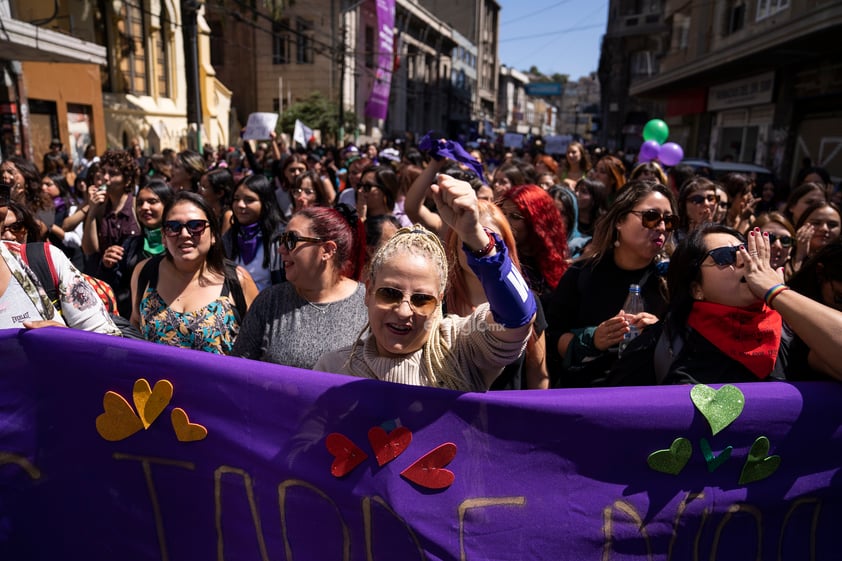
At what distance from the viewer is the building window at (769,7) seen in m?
15.5

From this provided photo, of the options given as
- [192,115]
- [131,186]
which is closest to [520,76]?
[192,115]

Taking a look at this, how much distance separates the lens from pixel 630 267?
2.91m

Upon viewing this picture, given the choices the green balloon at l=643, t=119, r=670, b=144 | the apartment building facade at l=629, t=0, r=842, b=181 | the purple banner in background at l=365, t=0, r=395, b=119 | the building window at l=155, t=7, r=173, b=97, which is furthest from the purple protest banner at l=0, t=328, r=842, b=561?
the purple banner in background at l=365, t=0, r=395, b=119

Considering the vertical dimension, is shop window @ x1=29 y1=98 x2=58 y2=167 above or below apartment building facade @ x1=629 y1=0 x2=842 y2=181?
below

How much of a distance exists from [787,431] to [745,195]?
4427 millimetres

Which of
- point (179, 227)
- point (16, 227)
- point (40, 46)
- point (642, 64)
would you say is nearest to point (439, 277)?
point (179, 227)

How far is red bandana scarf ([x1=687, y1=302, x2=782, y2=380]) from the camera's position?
203 centimetres

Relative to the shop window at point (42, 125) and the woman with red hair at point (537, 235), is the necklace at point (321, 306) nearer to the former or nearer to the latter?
the woman with red hair at point (537, 235)

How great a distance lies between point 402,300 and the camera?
182 cm

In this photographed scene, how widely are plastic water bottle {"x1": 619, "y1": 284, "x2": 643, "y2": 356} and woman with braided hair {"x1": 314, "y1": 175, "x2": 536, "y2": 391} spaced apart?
80 cm

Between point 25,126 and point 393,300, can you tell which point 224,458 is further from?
point 25,126

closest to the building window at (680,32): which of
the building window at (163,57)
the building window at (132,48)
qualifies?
the building window at (163,57)

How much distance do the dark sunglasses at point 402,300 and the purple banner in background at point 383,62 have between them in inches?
1149

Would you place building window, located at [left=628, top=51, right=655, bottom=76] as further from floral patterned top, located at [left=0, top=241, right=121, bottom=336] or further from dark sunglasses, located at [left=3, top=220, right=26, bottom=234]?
floral patterned top, located at [left=0, top=241, right=121, bottom=336]
